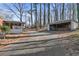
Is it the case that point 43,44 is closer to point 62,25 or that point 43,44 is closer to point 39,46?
point 39,46

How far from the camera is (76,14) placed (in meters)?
6.73

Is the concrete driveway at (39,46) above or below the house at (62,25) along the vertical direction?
below

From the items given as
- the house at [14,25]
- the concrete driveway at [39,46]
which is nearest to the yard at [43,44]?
the concrete driveway at [39,46]

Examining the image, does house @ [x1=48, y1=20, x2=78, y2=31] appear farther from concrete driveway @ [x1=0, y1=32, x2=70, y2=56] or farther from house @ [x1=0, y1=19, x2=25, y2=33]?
house @ [x1=0, y1=19, x2=25, y2=33]

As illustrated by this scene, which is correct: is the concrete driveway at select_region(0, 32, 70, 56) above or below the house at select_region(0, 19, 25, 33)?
below

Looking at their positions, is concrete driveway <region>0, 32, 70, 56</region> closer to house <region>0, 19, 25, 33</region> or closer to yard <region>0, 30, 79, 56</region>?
yard <region>0, 30, 79, 56</region>

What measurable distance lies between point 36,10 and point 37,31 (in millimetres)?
375

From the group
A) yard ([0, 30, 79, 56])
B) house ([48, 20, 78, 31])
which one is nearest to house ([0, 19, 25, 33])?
yard ([0, 30, 79, 56])

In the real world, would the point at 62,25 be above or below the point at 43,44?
above

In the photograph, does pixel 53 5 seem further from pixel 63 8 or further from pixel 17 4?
pixel 17 4

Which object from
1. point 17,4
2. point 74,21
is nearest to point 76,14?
point 74,21

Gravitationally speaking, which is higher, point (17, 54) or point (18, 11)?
point (18, 11)

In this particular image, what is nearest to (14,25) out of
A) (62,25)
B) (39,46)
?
(39,46)

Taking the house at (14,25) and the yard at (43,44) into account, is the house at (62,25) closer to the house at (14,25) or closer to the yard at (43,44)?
the yard at (43,44)
